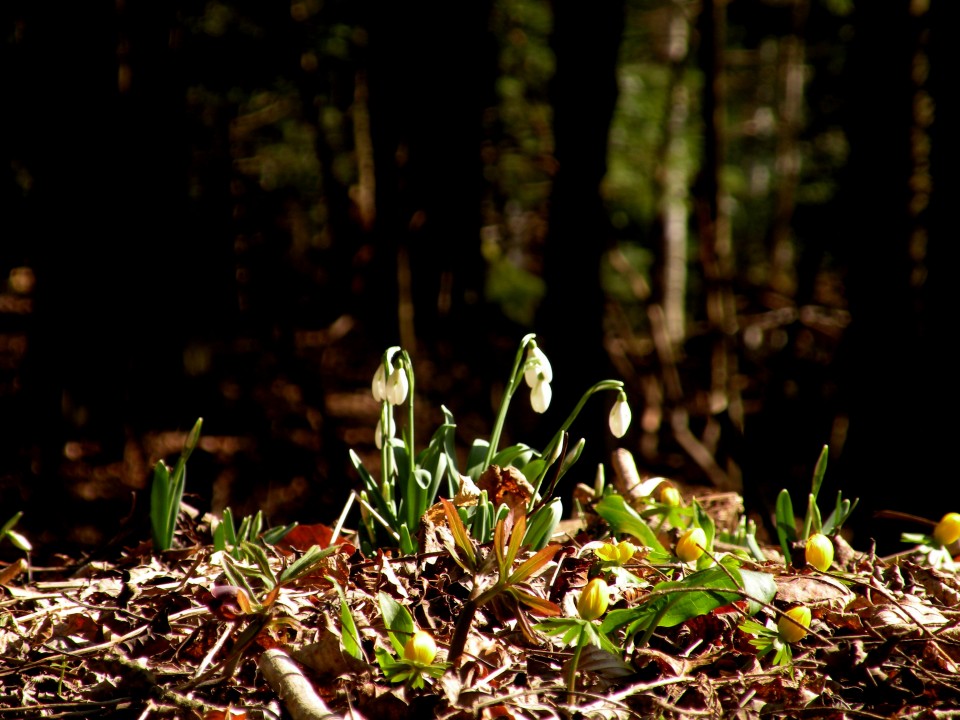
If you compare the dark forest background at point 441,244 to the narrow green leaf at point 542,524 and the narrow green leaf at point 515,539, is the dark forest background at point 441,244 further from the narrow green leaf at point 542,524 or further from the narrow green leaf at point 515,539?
the narrow green leaf at point 515,539

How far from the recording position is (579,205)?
15.7ft

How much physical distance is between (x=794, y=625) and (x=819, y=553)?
8.7 inches

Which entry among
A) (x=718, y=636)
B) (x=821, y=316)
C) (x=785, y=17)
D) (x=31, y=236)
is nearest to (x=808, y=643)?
(x=718, y=636)

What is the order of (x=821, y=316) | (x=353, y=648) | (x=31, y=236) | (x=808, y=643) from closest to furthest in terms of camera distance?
(x=353, y=648) < (x=808, y=643) < (x=31, y=236) < (x=821, y=316)

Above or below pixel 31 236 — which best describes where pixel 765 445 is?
below

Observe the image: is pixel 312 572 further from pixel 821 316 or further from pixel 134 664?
pixel 821 316

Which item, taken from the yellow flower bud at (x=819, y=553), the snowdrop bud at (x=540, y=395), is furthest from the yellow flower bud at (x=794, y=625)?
the snowdrop bud at (x=540, y=395)

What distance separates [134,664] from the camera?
1144 millimetres

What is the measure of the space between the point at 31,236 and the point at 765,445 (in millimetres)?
4758

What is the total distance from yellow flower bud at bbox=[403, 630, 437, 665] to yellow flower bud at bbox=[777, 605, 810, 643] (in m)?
0.48

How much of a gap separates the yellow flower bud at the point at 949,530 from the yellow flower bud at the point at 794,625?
0.58 meters

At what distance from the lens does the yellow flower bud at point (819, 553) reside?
1373 millimetres

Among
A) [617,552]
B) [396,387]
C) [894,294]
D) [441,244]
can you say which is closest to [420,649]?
[617,552]

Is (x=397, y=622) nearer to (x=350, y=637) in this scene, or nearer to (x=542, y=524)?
(x=350, y=637)
